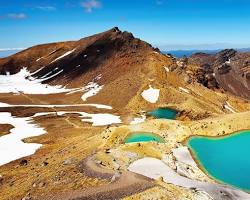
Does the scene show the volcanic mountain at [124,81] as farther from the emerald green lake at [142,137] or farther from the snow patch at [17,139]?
the emerald green lake at [142,137]

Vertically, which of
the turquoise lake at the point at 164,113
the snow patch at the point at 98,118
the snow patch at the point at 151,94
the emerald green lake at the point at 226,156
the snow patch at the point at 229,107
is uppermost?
the emerald green lake at the point at 226,156

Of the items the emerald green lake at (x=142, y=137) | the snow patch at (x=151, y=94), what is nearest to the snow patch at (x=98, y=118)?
the snow patch at (x=151, y=94)

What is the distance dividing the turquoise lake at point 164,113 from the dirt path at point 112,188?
71.6 meters

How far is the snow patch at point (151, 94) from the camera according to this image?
433ft

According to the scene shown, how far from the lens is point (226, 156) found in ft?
191

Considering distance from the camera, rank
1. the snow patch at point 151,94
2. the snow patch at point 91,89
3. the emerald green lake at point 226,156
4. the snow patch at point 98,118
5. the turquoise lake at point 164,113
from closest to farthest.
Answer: the emerald green lake at point 226,156 < the snow patch at point 98,118 < the turquoise lake at point 164,113 < the snow patch at point 151,94 < the snow patch at point 91,89

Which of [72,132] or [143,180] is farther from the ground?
[143,180]

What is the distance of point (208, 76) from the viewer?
18138 cm

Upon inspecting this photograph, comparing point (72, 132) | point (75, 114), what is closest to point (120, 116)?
point (75, 114)

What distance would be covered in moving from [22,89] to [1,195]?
143058 mm

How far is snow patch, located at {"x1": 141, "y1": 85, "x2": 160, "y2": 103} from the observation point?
13199cm

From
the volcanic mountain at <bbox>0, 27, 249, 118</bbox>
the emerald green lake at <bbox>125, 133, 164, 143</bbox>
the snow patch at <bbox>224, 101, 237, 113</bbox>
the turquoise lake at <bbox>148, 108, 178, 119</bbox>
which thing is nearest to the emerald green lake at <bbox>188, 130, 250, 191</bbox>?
the emerald green lake at <bbox>125, 133, 164, 143</bbox>

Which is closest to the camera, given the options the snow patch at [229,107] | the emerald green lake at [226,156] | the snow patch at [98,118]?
the emerald green lake at [226,156]

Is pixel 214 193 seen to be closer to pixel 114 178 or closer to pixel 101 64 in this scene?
pixel 114 178
